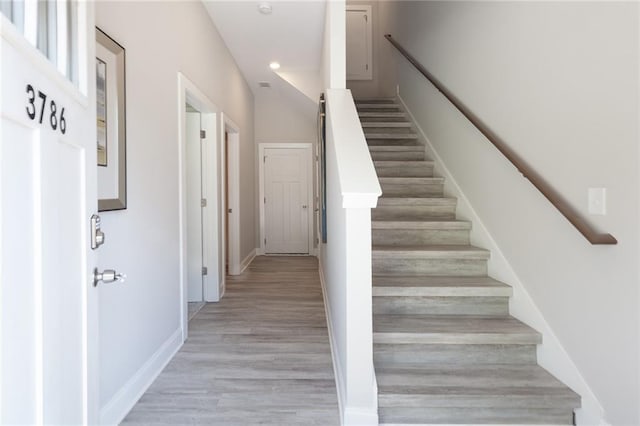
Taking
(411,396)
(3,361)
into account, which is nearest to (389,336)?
(411,396)

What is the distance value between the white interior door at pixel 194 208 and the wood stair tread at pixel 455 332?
2246mm

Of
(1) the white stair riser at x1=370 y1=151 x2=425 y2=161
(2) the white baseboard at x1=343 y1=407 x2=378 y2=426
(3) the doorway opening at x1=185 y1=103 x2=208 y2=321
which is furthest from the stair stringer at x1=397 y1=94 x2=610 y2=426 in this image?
(3) the doorway opening at x1=185 y1=103 x2=208 y2=321

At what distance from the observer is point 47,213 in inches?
32.5

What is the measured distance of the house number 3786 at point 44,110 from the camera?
0.75 meters

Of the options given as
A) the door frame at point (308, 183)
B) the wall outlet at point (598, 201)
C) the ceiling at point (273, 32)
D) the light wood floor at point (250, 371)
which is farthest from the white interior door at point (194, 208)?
the wall outlet at point (598, 201)

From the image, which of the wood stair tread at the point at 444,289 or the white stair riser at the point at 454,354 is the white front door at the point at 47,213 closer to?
the white stair riser at the point at 454,354

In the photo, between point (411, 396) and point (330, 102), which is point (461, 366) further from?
point (330, 102)

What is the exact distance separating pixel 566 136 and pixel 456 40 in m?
1.62

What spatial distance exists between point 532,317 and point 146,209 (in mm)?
2346

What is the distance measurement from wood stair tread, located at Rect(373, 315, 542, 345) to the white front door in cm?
142

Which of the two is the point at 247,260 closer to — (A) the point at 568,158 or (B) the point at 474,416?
(B) the point at 474,416

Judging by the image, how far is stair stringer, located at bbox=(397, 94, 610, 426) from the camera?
164 cm

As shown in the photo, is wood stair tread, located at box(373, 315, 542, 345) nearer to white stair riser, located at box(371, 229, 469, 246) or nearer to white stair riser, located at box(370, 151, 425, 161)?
white stair riser, located at box(371, 229, 469, 246)

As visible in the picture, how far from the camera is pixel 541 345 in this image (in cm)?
192
